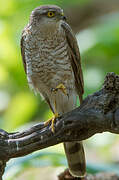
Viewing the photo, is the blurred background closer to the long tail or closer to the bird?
the long tail

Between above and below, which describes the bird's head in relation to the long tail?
above

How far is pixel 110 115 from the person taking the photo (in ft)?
10.8

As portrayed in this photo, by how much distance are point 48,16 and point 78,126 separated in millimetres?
1410

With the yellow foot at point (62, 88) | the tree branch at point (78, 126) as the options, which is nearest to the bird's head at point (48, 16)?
the yellow foot at point (62, 88)

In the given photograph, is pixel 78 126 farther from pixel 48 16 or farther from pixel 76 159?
pixel 48 16

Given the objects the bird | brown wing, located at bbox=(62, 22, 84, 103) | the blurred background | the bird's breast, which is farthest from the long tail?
the blurred background

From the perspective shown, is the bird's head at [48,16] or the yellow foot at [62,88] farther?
the bird's head at [48,16]

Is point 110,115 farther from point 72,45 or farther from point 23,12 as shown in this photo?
point 23,12

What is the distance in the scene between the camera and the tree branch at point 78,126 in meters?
3.28

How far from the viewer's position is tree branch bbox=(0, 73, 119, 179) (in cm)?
Answer: 328

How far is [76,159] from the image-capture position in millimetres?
4539

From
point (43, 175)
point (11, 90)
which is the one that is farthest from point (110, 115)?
point (11, 90)

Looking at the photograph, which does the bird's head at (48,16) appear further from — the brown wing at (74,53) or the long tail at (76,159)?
the long tail at (76,159)

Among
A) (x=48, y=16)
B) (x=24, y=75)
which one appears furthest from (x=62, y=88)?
(x=24, y=75)
